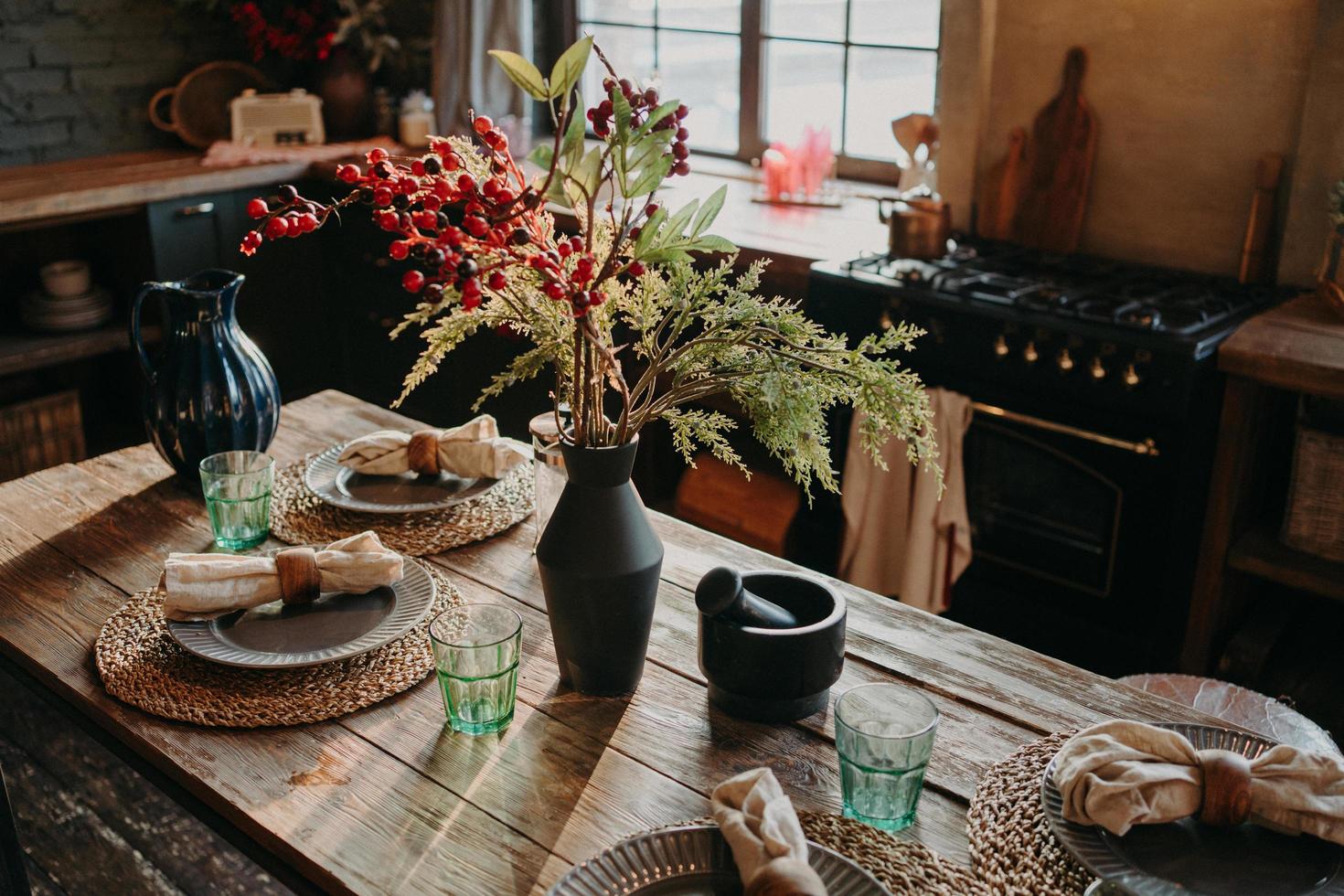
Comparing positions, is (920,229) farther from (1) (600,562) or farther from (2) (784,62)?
(1) (600,562)

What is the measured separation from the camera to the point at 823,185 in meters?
3.41

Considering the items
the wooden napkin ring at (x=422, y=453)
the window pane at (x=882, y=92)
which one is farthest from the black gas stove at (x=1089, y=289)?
the wooden napkin ring at (x=422, y=453)

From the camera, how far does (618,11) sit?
12.8 ft

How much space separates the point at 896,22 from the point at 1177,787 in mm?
2650

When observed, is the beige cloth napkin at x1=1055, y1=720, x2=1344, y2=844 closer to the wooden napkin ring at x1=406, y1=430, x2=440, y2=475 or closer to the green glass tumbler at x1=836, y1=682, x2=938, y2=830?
the green glass tumbler at x1=836, y1=682, x2=938, y2=830

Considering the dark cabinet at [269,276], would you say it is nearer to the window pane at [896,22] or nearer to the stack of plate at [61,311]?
the stack of plate at [61,311]

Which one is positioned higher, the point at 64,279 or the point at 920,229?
the point at 920,229

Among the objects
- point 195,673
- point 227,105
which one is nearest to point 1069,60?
point 195,673

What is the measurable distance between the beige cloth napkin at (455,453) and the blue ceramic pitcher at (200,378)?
175 mm

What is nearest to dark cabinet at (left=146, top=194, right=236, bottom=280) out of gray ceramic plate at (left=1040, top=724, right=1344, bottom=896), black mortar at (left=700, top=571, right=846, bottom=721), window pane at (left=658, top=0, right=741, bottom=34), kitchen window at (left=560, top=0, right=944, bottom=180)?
kitchen window at (left=560, top=0, right=944, bottom=180)

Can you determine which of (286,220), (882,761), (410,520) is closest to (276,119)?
(410,520)

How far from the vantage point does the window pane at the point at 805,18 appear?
341 cm

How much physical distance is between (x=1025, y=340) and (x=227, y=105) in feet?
9.24

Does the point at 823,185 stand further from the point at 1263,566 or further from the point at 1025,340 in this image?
the point at 1263,566
